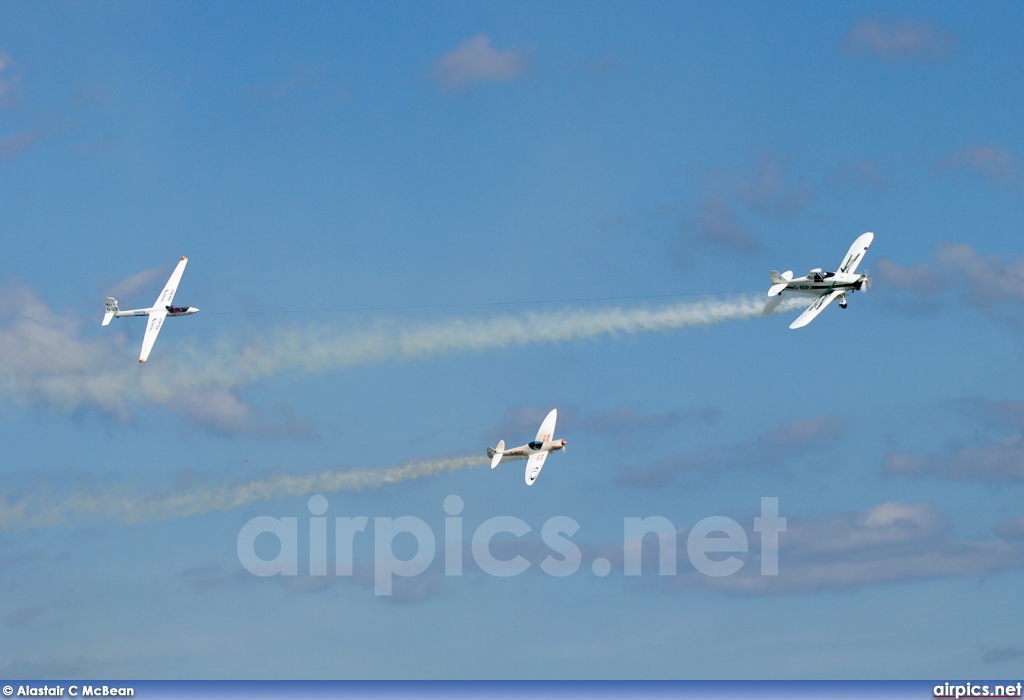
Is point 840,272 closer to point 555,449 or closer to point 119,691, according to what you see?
point 555,449

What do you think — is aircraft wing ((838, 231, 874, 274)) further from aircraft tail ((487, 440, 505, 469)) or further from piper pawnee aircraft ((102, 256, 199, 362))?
piper pawnee aircraft ((102, 256, 199, 362))

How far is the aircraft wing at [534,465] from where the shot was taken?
118312 mm

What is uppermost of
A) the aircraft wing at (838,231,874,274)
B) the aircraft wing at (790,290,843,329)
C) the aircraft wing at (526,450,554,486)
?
the aircraft wing at (838,231,874,274)

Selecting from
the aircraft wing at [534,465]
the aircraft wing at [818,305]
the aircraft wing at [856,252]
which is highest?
the aircraft wing at [856,252]

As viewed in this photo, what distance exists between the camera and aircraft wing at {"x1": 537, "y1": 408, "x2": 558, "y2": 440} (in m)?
127

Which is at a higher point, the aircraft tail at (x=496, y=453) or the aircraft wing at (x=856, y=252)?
the aircraft wing at (x=856, y=252)

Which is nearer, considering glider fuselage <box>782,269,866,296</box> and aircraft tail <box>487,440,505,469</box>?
glider fuselage <box>782,269,866,296</box>

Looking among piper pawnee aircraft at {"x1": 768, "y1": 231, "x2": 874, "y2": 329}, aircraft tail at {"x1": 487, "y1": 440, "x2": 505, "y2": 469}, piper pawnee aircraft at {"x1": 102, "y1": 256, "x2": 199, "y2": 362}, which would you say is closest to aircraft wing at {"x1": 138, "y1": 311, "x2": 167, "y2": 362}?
piper pawnee aircraft at {"x1": 102, "y1": 256, "x2": 199, "y2": 362}

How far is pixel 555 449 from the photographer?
12169cm

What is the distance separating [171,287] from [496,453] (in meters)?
34.7

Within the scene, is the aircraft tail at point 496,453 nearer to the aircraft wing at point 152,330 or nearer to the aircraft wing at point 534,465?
the aircraft wing at point 534,465

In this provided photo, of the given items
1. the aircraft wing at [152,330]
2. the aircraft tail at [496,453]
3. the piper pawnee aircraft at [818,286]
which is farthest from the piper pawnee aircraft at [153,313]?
the piper pawnee aircraft at [818,286]

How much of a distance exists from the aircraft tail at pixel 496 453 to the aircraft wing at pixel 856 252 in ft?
105

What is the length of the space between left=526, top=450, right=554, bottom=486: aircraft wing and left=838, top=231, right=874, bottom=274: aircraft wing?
29.7 metres
